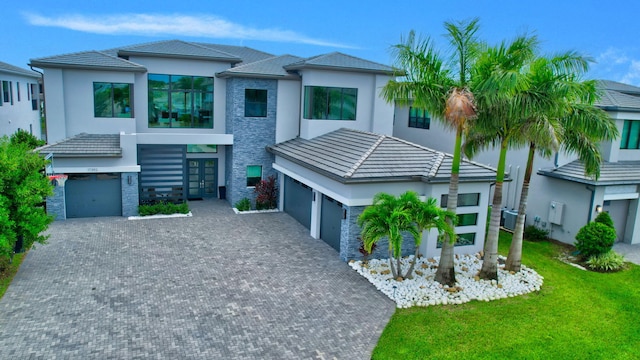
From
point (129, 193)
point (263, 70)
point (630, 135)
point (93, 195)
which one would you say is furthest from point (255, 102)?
point (630, 135)

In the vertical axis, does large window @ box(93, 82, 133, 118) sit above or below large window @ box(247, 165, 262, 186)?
above

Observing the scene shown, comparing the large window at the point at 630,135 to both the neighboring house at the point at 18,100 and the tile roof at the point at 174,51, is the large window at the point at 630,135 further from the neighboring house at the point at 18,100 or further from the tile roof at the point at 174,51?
the neighboring house at the point at 18,100

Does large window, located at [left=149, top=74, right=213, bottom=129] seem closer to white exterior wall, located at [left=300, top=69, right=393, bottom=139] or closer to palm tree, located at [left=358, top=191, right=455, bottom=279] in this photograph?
white exterior wall, located at [left=300, top=69, right=393, bottom=139]

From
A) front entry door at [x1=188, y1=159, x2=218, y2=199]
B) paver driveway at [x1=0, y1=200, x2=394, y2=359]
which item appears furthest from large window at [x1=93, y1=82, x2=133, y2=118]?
paver driveway at [x1=0, y1=200, x2=394, y2=359]

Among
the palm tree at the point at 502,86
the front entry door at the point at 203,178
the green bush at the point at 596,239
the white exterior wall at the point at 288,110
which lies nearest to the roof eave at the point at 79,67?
the front entry door at the point at 203,178

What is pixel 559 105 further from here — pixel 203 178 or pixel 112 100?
pixel 112 100
